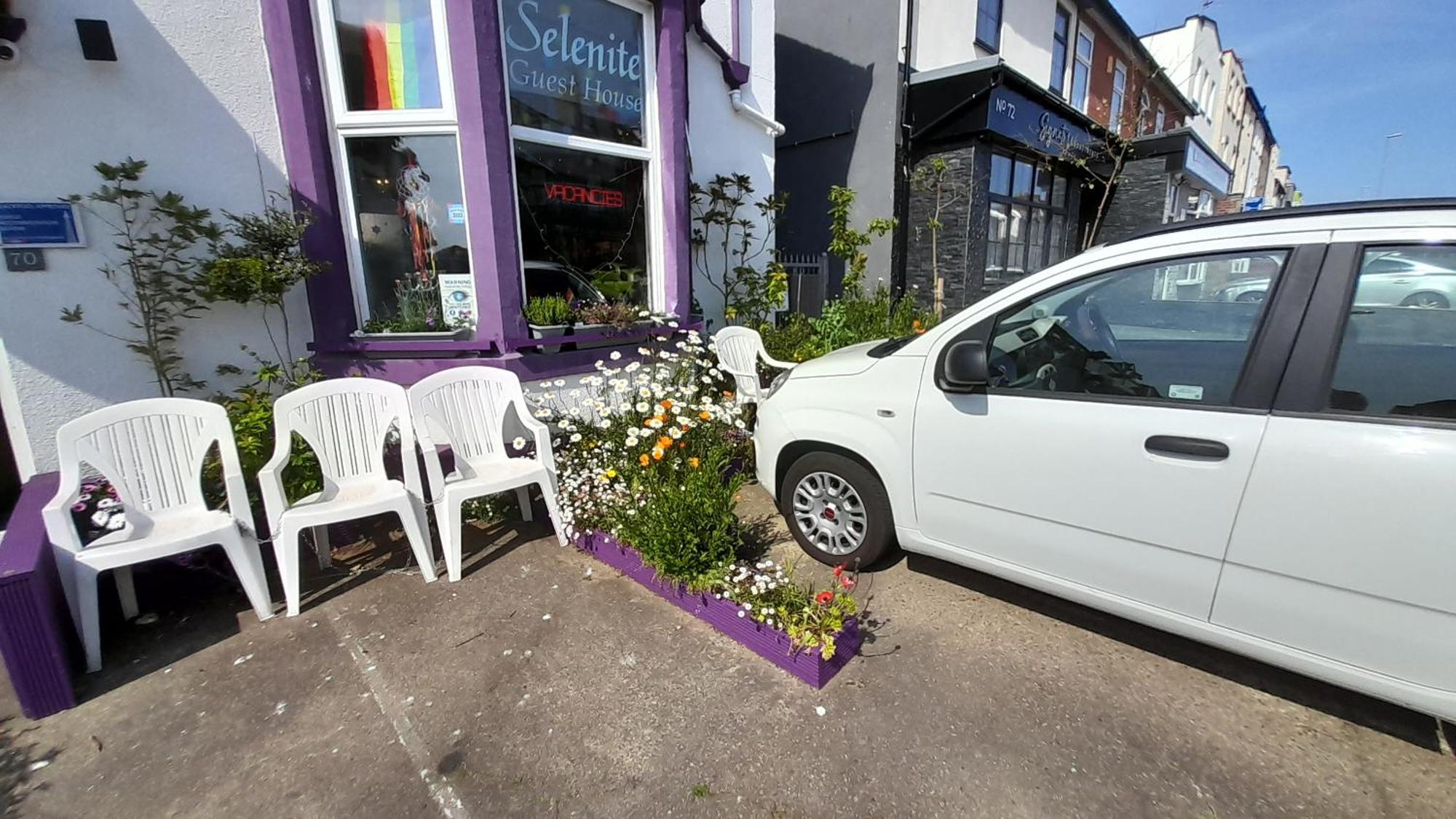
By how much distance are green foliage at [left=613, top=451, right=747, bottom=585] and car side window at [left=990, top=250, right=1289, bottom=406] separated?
1.46 metres

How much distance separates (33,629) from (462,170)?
10.7 ft

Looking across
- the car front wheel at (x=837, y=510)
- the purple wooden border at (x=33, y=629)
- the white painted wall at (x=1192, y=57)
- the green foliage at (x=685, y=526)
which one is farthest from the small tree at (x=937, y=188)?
the white painted wall at (x=1192, y=57)

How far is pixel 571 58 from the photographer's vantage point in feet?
15.1

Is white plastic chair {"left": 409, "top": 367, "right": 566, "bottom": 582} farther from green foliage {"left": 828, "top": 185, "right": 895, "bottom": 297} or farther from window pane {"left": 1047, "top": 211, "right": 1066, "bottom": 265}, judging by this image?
window pane {"left": 1047, "top": 211, "right": 1066, "bottom": 265}

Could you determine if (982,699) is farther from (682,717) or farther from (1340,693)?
(1340,693)

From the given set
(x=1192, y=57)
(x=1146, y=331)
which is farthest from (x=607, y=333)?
(x=1192, y=57)

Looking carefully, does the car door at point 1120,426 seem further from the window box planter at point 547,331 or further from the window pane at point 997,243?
the window pane at point 997,243

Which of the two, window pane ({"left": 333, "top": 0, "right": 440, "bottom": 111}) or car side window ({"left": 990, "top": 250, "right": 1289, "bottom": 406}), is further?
window pane ({"left": 333, "top": 0, "right": 440, "bottom": 111})

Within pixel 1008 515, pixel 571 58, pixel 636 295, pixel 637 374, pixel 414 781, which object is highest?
pixel 571 58

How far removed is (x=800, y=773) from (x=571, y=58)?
5.04 metres

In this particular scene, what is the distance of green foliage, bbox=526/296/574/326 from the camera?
4410 mm

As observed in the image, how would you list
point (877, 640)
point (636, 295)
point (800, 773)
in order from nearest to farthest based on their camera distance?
point (800, 773), point (877, 640), point (636, 295)

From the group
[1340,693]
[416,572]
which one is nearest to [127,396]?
[416,572]

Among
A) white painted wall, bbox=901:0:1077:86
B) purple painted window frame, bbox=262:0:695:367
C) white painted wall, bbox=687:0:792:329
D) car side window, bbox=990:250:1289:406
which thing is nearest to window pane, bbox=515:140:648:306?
purple painted window frame, bbox=262:0:695:367
